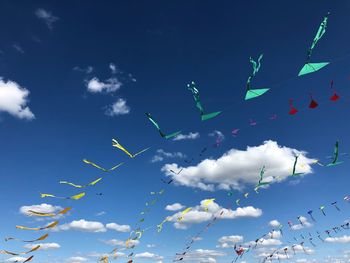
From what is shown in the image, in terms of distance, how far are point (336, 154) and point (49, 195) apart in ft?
62.4

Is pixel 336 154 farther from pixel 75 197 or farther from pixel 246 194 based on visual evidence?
pixel 75 197

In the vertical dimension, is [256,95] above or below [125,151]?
above

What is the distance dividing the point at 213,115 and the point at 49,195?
34.2 feet

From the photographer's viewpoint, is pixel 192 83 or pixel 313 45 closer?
pixel 313 45

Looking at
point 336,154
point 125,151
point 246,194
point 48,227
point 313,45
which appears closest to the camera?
point 313,45

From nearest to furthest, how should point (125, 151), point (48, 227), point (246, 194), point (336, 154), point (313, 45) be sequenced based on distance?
point (313, 45), point (48, 227), point (125, 151), point (336, 154), point (246, 194)

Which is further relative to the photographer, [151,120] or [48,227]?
[151,120]

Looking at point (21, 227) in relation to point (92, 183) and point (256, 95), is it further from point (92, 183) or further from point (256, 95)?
point (256, 95)

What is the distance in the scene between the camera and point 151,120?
862 inches

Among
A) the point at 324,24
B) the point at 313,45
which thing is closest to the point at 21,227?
the point at 313,45

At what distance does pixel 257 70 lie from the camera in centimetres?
2048

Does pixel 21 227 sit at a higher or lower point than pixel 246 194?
lower

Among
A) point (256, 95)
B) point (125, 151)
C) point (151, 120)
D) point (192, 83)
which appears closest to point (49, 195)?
point (125, 151)

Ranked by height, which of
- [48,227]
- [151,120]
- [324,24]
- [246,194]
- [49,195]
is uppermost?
[246,194]
